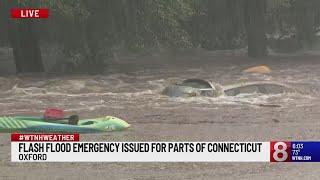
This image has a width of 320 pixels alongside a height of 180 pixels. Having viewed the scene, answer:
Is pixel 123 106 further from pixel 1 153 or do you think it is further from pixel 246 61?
pixel 246 61

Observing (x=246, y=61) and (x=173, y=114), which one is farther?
(x=246, y=61)

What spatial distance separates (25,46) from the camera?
92.8 feet

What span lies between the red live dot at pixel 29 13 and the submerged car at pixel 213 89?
5.66 m

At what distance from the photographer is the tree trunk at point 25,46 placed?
89.5 ft

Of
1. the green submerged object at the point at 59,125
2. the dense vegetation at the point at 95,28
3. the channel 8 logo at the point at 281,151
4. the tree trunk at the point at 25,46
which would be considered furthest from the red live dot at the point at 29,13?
the channel 8 logo at the point at 281,151

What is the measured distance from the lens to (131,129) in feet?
44.7

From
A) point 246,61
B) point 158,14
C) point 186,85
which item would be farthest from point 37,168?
point 246,61

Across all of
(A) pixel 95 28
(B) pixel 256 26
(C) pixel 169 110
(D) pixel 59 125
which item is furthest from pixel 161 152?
(B) pixel 256 26

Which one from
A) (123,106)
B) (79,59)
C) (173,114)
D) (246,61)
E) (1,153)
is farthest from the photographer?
(246,61)

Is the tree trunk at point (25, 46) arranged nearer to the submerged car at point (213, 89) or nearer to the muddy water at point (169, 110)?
the muddy water at point (169, 110)

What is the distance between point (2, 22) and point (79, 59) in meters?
3.55

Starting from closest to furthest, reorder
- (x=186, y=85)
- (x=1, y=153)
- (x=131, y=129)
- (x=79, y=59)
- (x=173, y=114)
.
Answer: (x=1, y=153), (x=131, y=129), (x=173, y=114), (x=186, y=85), (x=79, y=59)

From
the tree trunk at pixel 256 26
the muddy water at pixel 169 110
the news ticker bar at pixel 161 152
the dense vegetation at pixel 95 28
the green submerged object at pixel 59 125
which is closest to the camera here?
the news ticker bar at pixel 161 152

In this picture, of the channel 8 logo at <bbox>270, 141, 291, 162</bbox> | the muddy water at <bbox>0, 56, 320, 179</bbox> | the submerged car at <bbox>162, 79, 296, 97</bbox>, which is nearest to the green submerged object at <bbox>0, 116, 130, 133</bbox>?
the muddy water at <bbox>0, 56, 320, 179</bbox>
